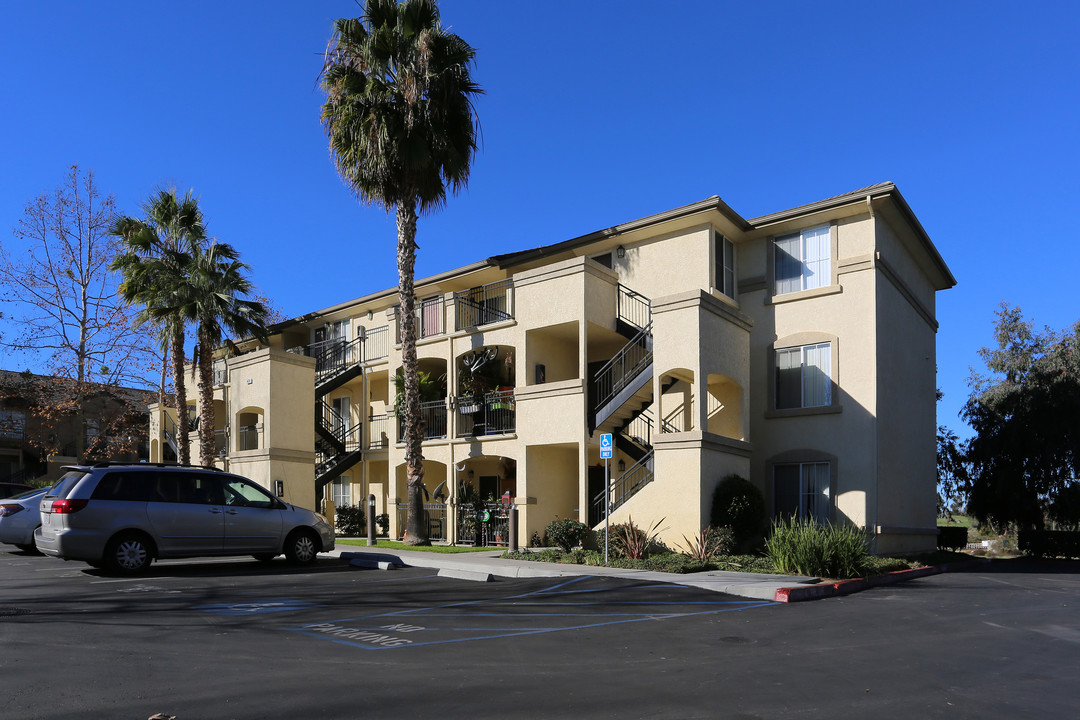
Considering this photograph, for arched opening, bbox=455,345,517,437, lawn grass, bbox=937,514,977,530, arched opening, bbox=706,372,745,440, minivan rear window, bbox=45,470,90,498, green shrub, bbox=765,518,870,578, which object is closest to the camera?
minivan rear window, bbox=45,470,90,498

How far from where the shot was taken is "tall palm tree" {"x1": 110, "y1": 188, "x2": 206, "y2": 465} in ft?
89.5

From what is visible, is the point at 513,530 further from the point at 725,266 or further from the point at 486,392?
the point at 725,266

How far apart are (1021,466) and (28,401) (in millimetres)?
43842

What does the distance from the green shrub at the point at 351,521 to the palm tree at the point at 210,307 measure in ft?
15.8

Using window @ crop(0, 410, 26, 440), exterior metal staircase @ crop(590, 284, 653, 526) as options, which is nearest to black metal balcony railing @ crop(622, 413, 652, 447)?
exterior metal staircase @ crop(590, 284, 653, 526)

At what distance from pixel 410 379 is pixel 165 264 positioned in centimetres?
1143

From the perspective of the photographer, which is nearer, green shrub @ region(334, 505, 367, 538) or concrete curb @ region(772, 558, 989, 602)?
concrete curb @ region(772, 558, 989, 602)

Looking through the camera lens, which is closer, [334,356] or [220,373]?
[220,373]

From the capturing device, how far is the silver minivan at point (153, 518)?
13.6 m

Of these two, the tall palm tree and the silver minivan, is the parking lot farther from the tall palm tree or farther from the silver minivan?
the tall palm tree

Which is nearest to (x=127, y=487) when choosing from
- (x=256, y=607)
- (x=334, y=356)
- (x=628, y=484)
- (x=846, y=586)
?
(x=256, y=607)

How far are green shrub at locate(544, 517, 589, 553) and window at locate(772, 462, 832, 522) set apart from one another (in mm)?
5233

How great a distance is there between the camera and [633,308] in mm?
23594

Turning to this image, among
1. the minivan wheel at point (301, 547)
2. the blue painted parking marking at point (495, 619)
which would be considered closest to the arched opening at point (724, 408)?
the blue painted parking marking at point (495, 619)
